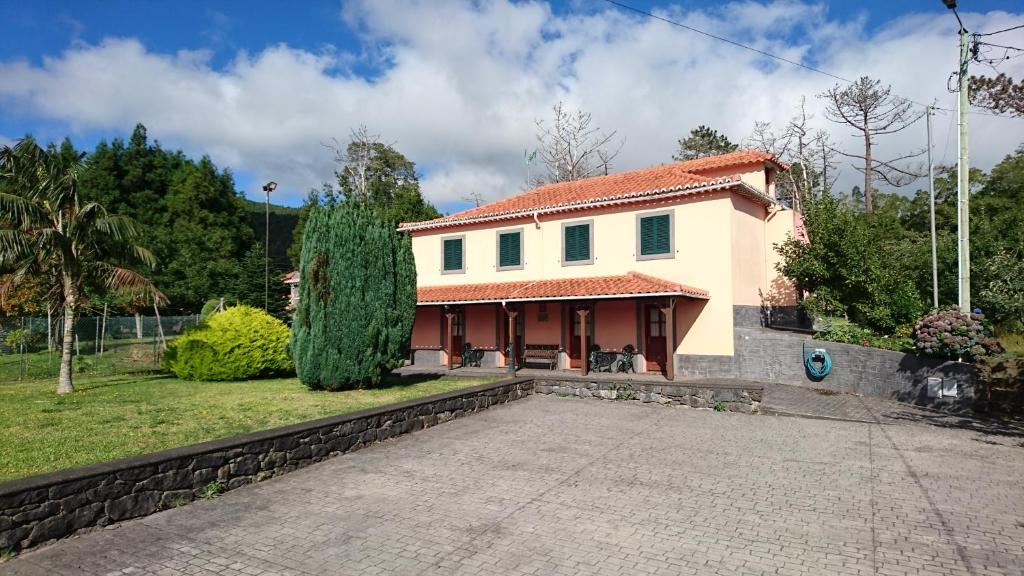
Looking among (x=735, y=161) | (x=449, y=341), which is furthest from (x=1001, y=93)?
(x=449, y=341)

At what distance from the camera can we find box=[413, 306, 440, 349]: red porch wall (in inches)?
813

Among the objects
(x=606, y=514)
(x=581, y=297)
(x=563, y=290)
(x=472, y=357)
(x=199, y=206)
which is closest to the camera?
(x=606, y=514)

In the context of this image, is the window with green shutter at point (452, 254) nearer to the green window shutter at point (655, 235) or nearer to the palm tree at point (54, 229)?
the green window shutter at point (655, 235)

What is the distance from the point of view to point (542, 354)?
17.9 meters

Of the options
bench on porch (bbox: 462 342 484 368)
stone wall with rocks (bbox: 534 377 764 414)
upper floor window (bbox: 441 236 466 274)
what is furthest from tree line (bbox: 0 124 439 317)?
stone wall with rocks (bbox: 534 377 764 414)

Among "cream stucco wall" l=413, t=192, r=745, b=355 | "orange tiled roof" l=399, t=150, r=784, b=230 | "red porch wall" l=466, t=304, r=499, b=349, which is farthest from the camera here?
"red porch wall" l=466, t=304, r=499, b=349

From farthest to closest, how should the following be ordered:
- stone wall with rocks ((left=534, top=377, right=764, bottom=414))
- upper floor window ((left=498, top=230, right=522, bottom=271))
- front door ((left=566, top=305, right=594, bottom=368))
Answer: upper floor window ((left=498, top=230, right=522, bottom=271)) < front door ((left=566, top=305, right=594, bottom=368)) < stone wall with rocks ((left=534, top=377, right=764, bottom=414))

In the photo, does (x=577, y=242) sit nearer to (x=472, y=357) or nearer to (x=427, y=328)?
(x=472, y=357)

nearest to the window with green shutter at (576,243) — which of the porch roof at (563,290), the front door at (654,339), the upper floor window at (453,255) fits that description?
the porch roof at (563,290)

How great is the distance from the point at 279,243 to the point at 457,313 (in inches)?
1681

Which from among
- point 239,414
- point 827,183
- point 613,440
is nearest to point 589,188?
point 613,440

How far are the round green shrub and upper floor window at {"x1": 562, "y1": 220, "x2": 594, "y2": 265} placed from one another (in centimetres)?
869

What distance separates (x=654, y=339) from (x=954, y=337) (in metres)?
7.22

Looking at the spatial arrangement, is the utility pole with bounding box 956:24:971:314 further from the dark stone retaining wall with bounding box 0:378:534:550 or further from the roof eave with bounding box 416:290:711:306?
the dark stone retaining wall with bounding box 0:378:534:550
